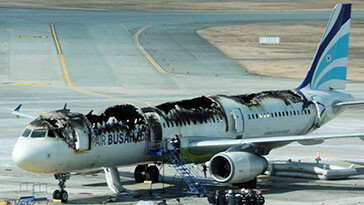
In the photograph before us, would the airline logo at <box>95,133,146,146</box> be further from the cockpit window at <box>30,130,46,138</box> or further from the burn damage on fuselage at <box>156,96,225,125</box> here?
the cockpit window at <box>30,130,46,138</box>

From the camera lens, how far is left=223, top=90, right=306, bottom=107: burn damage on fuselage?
5016 centimetres

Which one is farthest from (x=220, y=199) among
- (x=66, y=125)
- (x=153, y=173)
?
(x=153, y=173)

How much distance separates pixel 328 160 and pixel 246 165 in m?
14.0

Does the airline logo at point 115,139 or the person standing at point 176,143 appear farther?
the person standing at point 176,143

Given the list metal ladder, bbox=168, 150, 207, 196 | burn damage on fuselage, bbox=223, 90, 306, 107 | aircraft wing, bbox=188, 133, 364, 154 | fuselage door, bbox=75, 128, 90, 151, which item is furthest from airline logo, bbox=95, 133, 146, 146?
burn damage on fuselage, bbox=223, 90, 306, 107

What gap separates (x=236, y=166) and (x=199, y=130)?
5081 millimetres

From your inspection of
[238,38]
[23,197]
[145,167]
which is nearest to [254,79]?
Answer: [238,38]

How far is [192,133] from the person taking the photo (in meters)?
46.2

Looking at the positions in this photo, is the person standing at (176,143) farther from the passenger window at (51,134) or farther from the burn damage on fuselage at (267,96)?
the passenger window at (51,134)

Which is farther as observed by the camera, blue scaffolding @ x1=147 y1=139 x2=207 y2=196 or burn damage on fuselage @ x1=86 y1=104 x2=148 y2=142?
blue scaffolding @ x1=147 y1=139 x2=207 y2=196

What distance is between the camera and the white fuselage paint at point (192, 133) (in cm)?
3947

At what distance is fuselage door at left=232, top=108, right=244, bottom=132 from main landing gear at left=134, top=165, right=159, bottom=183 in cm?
560

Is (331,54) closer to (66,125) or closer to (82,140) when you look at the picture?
(82,140)

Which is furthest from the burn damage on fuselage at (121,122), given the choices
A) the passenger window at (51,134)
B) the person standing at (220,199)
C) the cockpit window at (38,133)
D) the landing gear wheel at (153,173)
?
the person standing at (220,199)
